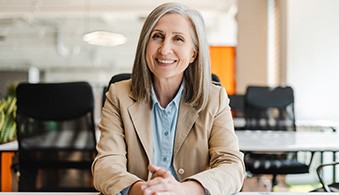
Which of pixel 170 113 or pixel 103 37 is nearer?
pixel 170 113

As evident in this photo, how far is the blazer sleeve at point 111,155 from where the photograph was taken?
3.53 feet

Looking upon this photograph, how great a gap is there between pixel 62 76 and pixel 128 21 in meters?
2.80

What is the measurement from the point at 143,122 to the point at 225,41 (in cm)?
1132

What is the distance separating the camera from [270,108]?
351 cm

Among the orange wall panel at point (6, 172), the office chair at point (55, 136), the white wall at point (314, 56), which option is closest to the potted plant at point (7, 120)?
the office chair at point (55, 136)

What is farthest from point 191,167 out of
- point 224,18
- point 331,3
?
point 224,18

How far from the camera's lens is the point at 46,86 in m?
2.18

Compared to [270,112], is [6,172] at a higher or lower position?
lower

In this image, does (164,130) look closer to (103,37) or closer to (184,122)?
(184,122)

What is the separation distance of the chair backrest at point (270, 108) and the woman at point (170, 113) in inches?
90.2

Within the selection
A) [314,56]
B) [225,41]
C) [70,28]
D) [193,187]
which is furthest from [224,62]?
[193,187]

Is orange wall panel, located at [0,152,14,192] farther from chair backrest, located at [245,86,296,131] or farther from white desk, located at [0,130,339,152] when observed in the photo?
chair backrest, located at [245,86,296,131]

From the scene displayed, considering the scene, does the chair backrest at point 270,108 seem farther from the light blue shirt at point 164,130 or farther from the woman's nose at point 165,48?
the woman's nose at point 165,48

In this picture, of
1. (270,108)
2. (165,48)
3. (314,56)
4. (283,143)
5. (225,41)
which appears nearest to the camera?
(165,48)
